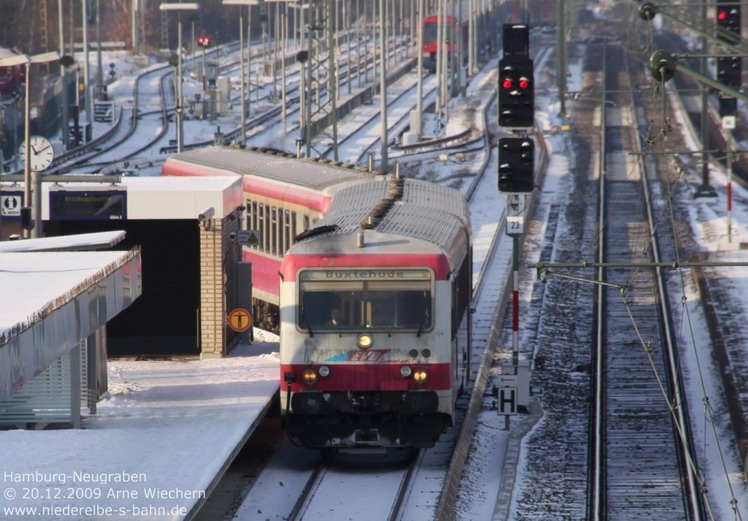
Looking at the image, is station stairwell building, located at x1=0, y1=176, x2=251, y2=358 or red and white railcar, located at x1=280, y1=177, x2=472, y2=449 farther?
station stairwell building, located at x1=0, y1=176, x2=251, y2=358

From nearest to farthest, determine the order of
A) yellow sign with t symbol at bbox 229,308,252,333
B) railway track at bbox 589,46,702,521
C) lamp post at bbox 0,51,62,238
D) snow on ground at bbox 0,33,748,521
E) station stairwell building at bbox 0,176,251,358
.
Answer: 1. snow on ground at bbox 0,33,748,521
2. railway track at bbox 589,46,702,521
3. lamp post at bbox 0,51,62,238
4. station stairwell building at bbox 0,176,251,358
5. yellow sign with t symbol at bbox 229,308,252,333

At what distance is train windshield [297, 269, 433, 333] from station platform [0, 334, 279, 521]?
5.08 ft

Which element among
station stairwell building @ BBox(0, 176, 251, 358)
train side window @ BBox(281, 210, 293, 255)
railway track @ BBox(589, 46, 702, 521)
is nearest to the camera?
railway track @ BBox(589, 46, 702, 521)

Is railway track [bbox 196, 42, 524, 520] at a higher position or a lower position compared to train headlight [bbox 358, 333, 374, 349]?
lower

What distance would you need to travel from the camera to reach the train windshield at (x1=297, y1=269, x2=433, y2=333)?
16.4 meters

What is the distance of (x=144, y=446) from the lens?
53.6 ft

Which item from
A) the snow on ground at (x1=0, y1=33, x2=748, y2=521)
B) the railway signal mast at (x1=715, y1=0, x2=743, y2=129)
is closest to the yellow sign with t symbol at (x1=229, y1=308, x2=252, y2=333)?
the snow on ground at (x1=0, y1=33, x2=748, y2=521)

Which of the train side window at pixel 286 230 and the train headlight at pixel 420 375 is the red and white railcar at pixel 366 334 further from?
the train side window at pixel 286 230

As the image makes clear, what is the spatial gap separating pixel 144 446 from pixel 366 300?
280cm

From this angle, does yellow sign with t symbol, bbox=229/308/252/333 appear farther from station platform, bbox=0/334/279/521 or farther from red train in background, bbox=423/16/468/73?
red train in background, bbox=423/16/468/73

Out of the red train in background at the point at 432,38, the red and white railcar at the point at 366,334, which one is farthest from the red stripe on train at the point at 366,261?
the red train in background at the point at 432,38

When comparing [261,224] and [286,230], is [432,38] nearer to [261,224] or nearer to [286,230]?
[261,224]

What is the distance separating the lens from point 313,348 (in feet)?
53.7

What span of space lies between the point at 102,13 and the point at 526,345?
9418cm
